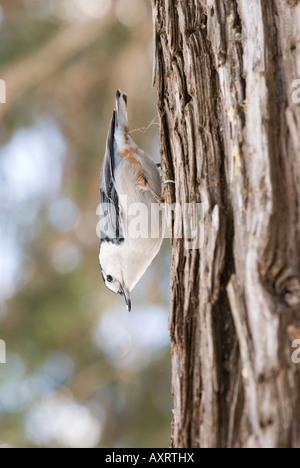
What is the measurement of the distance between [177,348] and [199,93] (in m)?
0.69

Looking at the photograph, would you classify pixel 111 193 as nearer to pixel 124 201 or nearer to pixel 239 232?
pixel 124 201

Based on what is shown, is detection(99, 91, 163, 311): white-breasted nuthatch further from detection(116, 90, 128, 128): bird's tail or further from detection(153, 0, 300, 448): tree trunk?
detection(153, 0, 300, 448): tree trunk

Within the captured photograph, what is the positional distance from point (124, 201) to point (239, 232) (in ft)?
4.53

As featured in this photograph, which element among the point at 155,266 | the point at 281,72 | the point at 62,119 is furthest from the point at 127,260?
the point at 281,72

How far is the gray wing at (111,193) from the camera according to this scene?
2.64m

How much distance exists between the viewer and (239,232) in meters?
1.25

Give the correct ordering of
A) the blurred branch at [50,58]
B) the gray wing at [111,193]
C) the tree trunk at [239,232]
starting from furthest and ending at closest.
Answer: the blurred branch at [50,58], the gray wing at [111,193], the tree trunk at [239,232]

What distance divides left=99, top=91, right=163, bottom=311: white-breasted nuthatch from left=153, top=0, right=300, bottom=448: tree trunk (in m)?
0.90

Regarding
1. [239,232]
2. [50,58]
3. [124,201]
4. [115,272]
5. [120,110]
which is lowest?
[115,272]

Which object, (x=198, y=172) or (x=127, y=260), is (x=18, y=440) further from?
(x=198, y=172)

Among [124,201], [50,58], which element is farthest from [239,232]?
[50,58]

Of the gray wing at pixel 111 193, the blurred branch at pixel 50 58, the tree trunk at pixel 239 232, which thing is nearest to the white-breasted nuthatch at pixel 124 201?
the gray wing at pixel 111 193

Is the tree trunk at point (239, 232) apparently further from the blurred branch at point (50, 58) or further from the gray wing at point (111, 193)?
the blurred branch at point (50, 58)

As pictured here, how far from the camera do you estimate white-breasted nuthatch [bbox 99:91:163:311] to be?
8.23 feet
